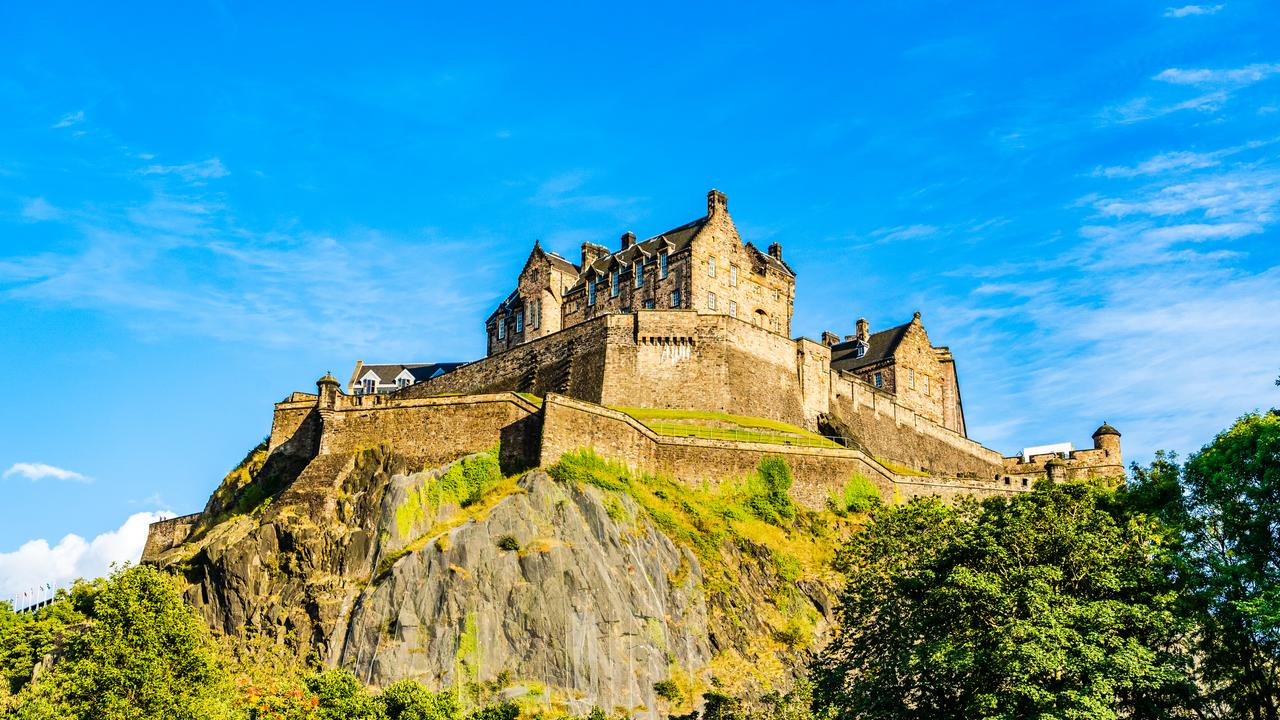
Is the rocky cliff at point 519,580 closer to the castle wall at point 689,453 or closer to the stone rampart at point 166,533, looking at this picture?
the castle wall at point 689,453

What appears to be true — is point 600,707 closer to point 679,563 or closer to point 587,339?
point 679,563

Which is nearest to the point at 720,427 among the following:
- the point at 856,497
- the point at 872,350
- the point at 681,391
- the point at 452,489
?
the point at 681,391

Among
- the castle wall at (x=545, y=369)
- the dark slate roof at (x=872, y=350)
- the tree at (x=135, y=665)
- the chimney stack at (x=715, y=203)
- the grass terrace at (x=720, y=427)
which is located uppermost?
the chimney stack at (x=715, y=203)

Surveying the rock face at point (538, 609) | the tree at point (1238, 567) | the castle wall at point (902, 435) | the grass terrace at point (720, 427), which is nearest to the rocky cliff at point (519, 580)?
the rock face at point (538, 609)

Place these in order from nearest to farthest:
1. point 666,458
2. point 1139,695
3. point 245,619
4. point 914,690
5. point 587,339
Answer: point 1139,695 → point 914,690 → point 245,619 → point 666,458 → point 587,339

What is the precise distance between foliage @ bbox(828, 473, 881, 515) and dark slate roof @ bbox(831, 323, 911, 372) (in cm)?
2252

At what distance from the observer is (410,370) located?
9000 cm

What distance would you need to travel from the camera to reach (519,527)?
56.3m

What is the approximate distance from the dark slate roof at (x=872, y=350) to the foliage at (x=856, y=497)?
886 inches

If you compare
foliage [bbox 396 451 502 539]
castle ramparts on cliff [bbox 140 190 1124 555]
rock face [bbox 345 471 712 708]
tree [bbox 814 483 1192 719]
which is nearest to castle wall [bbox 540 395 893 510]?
castle ramparts on cliff [bbox 140 190 1124 555]

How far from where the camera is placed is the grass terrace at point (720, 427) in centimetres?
6788

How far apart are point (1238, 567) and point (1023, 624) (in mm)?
6553

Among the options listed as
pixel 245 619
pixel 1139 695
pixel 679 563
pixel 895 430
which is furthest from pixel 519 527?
pixel 895 430

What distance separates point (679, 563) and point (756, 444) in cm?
1125
